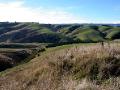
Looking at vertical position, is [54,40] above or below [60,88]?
below

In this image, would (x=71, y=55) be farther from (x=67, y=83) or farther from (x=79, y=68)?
(x=67, y=83)

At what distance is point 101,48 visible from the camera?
1758cm

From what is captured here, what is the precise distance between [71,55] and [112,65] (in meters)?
3.91

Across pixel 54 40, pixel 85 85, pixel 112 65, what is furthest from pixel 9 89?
pixel 54 40

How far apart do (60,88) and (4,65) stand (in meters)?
30.8

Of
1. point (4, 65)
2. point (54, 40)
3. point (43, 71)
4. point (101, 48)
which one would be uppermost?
point (101, 48)

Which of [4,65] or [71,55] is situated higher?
[71,55]

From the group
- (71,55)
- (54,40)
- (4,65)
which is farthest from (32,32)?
(71,55)

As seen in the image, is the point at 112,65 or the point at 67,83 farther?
the point at 112,65

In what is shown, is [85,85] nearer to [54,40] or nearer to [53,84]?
[53,84]

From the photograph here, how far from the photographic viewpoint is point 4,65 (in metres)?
40.6

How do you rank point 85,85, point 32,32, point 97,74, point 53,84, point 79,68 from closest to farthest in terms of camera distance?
point 85,85
point 53,84
point 97,74
point 79,68
point 32,32

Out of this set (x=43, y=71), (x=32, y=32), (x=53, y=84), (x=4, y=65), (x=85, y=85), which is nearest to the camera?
(x=85, y=85)

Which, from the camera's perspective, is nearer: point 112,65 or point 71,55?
point 112,65
